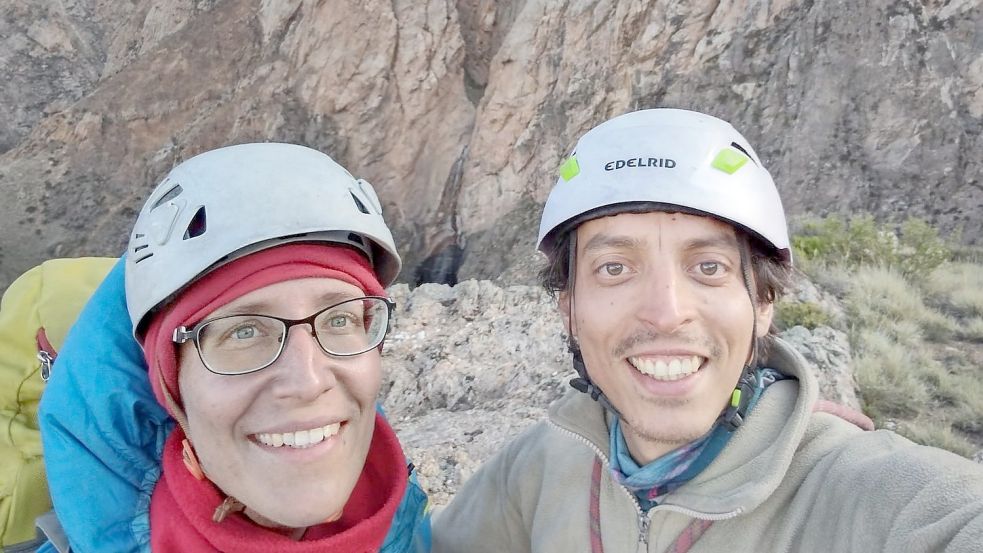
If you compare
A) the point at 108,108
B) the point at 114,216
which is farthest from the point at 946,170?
the point at 108,108

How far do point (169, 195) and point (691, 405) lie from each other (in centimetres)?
163

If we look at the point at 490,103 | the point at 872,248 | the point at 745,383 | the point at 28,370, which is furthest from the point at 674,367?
the point at 490,103

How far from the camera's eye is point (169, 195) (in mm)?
1813

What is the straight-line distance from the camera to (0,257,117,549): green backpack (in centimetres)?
193

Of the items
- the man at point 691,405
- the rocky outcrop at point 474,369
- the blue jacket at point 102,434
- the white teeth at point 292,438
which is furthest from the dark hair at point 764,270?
the rocky outcrop at point 474,369

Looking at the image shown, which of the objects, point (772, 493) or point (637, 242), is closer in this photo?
point (772, 493)

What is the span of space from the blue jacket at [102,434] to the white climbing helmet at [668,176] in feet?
4.39

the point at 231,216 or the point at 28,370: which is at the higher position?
the point at 231,216

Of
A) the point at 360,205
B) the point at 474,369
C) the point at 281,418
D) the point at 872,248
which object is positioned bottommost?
the point at 474,369

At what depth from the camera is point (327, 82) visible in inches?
659

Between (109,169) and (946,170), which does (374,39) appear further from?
(946,170)

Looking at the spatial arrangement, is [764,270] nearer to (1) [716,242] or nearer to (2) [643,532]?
(1) [716,242]

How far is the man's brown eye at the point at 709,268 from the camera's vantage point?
1699 mm

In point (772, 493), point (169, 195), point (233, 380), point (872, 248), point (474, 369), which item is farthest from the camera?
point (872, 248)
